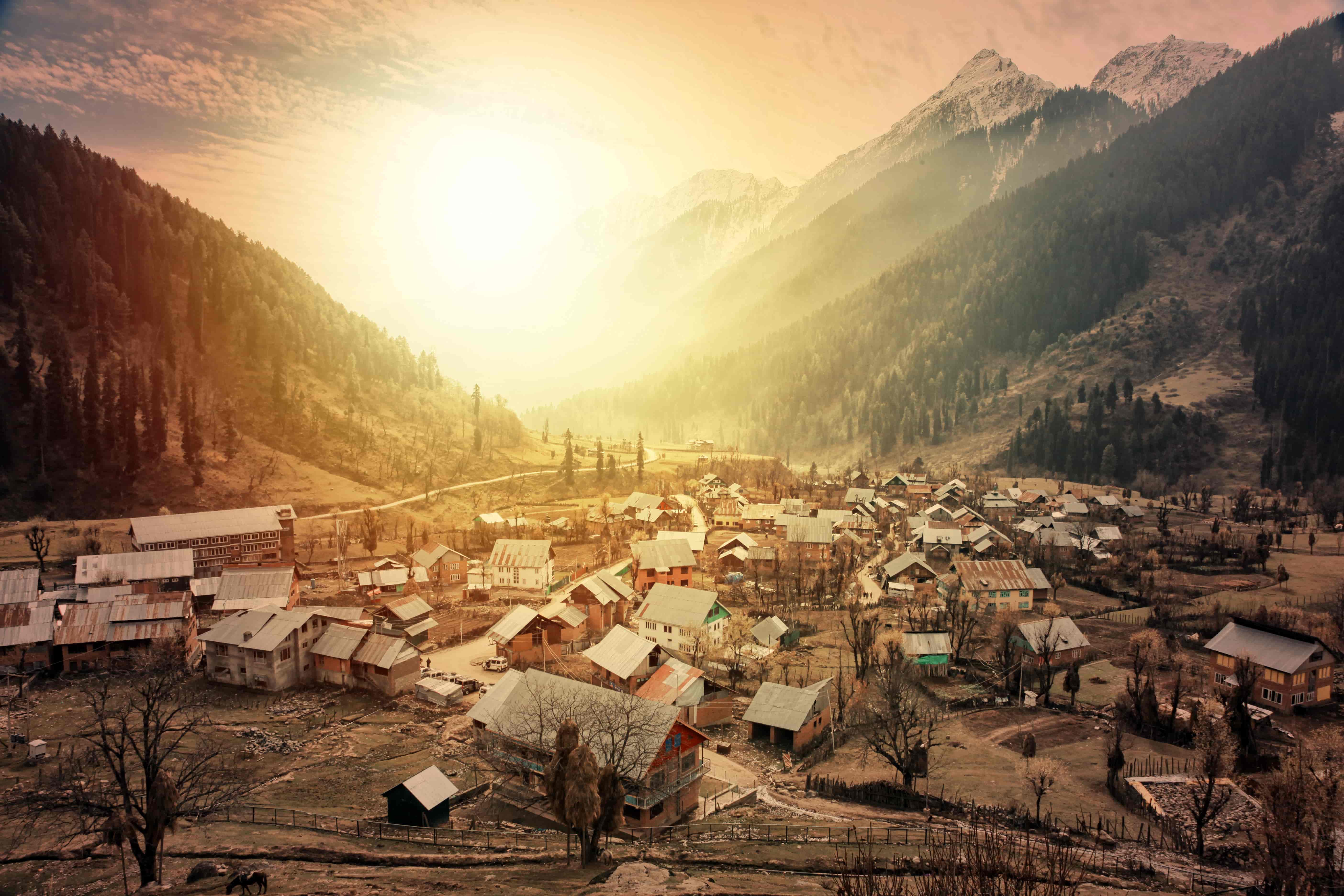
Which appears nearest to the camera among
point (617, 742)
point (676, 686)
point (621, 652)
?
point (617, 742)

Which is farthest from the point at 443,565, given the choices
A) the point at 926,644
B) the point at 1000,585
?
the point at 1000,585

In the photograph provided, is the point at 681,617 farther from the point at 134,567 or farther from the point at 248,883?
the point at 134,567

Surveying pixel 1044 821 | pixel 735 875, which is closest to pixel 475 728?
pixel 735 875

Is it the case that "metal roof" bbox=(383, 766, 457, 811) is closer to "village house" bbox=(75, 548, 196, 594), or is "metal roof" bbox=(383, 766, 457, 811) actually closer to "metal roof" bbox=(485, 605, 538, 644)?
"metal roof" bbox=(485, 605, 538, 644)

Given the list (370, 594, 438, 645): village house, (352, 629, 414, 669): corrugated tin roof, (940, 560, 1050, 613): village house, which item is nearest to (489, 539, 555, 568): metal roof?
(370, 594, 438, 645): village house

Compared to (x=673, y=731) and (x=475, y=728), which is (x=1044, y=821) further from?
(x=475, y=728)

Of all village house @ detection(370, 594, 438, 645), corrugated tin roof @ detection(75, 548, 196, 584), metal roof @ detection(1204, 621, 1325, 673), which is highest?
corrugated tin roof @ detection(75, 548, 196, 584)
